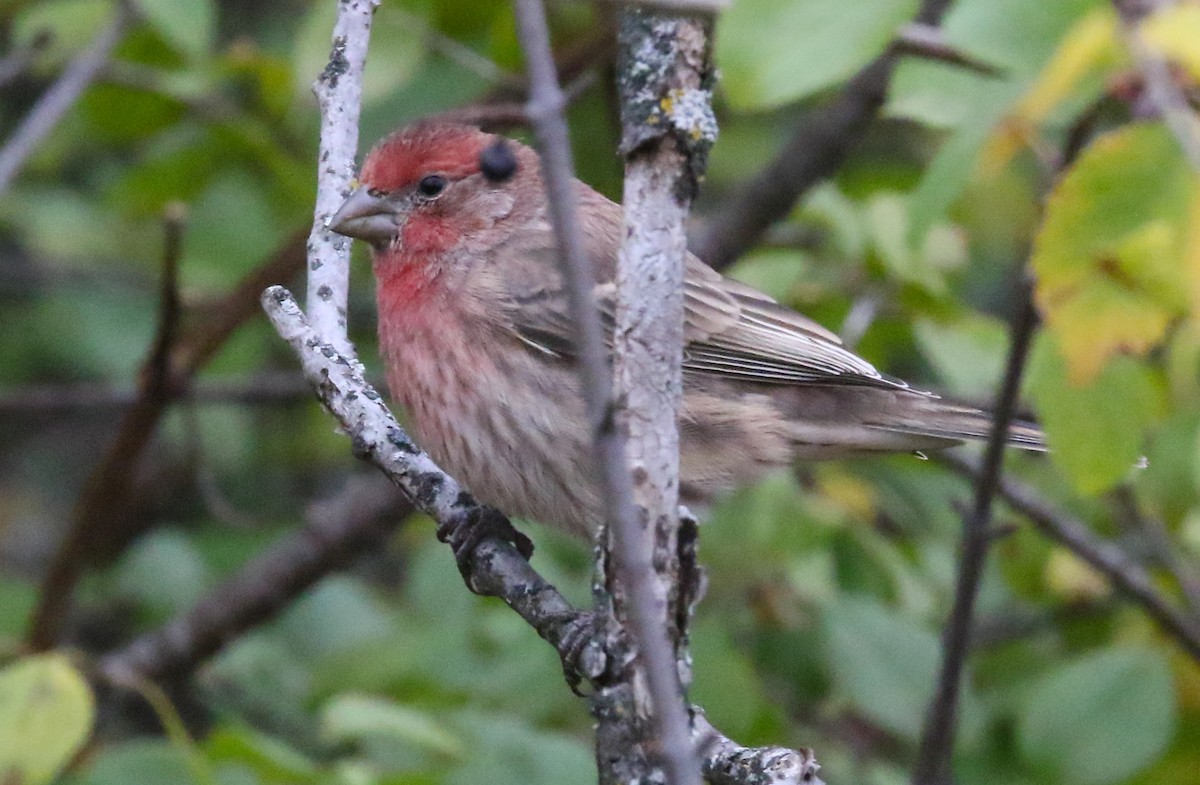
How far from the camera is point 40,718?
4176mm

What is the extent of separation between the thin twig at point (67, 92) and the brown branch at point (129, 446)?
811mm

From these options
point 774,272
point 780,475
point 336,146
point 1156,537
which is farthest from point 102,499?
point 1156,537

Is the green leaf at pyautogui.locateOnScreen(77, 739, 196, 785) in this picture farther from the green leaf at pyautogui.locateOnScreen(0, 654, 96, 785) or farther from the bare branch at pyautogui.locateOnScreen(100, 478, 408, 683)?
the bare branch at pyautogui.locateOnScreen(100, 478, 408, 683)

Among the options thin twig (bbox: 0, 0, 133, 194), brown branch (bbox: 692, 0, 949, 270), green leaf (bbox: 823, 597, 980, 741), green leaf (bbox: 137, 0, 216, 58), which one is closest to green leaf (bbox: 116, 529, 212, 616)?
thin twig (bbox: 0, 0, 133, 194)

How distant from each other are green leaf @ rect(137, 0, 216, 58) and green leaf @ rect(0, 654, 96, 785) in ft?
6.37

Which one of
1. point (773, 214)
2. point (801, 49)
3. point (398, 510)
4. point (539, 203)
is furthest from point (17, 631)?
point (801, 49)

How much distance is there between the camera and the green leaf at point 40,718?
4.03 m

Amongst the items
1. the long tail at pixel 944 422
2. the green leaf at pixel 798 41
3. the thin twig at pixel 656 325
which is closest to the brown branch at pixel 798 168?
the long tail at pixel 944 422

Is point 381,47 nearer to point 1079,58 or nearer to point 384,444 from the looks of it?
point 384,444

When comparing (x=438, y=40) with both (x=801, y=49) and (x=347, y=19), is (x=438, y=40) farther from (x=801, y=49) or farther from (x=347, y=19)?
(x=801, y=49)

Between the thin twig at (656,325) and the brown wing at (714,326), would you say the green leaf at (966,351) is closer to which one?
the brown wing at (714,326)

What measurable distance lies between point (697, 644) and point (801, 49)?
8.69ft

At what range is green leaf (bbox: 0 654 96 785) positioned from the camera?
13.2 feet

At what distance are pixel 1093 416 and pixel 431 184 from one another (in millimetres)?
2675
